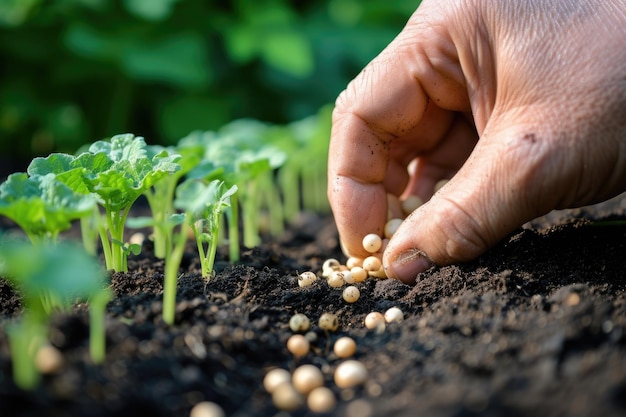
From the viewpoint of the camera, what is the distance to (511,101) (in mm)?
1959

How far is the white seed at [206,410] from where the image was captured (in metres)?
1.36

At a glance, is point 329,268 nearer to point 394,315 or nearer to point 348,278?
point 348,278

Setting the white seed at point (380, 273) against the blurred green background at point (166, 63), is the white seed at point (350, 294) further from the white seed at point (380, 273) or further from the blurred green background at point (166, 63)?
the blurred green background at point (166, 63)

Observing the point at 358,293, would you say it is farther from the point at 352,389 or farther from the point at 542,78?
the point at 542,78

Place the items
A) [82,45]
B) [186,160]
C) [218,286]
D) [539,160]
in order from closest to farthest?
[539,160]
[218,286]
[186,160]
[82,45]

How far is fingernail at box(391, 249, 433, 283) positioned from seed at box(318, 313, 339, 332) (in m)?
0.35

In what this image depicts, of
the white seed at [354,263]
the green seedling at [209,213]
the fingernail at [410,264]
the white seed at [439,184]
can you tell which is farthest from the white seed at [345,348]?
the white seed at [439,184]

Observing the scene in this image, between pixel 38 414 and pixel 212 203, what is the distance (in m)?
0.94

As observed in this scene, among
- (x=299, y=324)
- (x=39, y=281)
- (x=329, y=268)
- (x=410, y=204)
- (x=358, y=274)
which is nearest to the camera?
(x=39, y=281)

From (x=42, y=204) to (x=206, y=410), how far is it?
2.20ft

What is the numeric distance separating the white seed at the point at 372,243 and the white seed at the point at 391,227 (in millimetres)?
85

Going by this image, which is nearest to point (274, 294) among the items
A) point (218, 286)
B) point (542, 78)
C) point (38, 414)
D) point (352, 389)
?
point (218, 286)

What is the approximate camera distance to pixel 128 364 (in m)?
1.43

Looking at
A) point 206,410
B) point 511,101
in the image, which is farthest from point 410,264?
point 206,410
